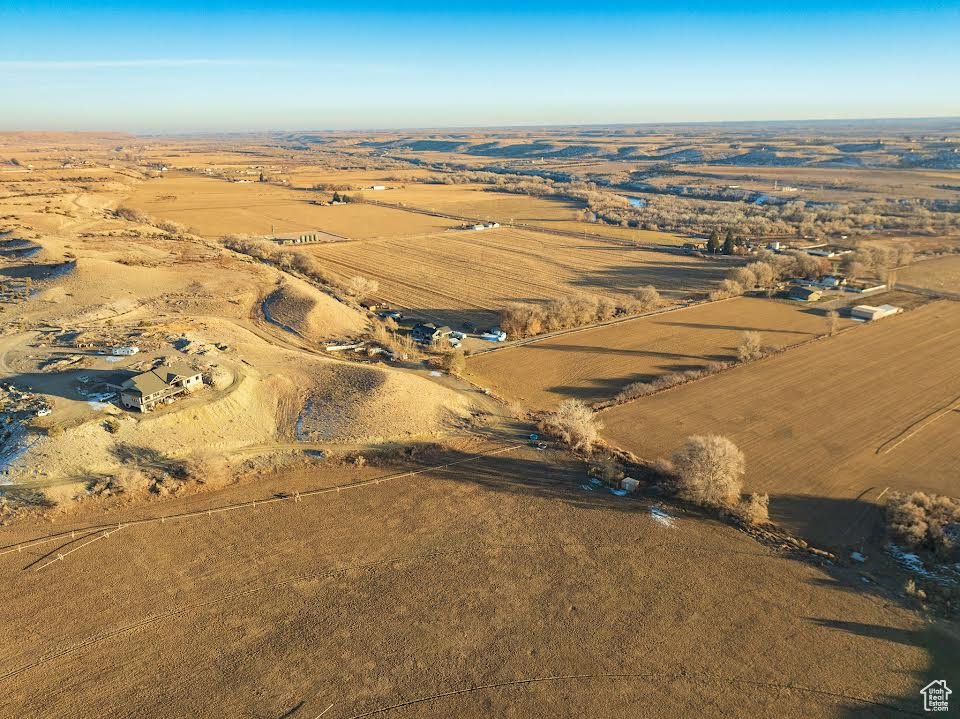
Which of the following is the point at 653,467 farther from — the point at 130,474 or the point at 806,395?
the point at 130,474

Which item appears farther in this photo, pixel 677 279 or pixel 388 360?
pixel 677 279

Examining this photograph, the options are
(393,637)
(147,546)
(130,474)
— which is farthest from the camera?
(130,474)

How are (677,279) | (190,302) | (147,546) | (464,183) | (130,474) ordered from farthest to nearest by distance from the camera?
1. (464,183)
2. (677,279)
3. (190,302)
4. (130,474)
5. (147,546)

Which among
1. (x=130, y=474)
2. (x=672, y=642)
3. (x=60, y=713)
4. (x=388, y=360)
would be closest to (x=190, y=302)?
(x=388, y=360)

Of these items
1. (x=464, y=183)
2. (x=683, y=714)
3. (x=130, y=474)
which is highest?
(x=464, y=183)

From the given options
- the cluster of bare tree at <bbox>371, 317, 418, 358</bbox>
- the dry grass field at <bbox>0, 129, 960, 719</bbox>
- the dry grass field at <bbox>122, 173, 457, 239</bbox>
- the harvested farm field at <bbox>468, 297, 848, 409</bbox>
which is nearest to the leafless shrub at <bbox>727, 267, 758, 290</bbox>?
the harvested farm field at <bbox>468, 297, 848, 409</bbox>

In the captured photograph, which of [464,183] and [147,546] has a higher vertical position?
[464,183]

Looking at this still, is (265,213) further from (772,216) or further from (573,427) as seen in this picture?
(573,427)
